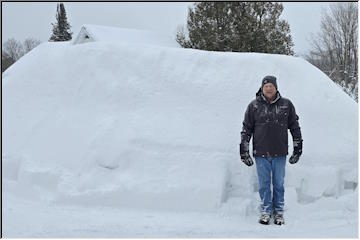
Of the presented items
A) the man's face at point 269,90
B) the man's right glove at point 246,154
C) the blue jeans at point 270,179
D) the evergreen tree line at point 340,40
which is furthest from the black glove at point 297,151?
the evergreen tree line at point 340,40

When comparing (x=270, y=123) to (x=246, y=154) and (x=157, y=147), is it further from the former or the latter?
(x=157, y=147)

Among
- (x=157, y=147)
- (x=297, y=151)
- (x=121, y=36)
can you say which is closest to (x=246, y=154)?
(x=297, y=151)

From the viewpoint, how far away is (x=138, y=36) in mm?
21062

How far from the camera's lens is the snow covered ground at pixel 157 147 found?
408 centimetres

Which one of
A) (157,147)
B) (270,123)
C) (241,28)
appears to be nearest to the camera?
(270,123)

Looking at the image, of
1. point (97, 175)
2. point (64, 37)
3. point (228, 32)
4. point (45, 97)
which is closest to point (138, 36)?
point (228, 32)

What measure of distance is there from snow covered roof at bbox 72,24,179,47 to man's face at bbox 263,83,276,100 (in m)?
14.4

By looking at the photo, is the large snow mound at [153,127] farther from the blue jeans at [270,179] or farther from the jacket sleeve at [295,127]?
the jacket sleeve at [295,127]

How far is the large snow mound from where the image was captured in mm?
4574

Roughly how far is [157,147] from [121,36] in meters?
16.4

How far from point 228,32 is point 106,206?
49.2ft

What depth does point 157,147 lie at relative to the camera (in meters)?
4.83

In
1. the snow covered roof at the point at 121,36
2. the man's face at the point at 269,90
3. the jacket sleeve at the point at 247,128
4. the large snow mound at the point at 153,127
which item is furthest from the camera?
the snow covered roof at the point at 121,36

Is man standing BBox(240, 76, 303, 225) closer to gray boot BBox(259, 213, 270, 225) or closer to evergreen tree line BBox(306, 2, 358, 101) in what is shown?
gray boot BBox(259, 213, 270, 225)
